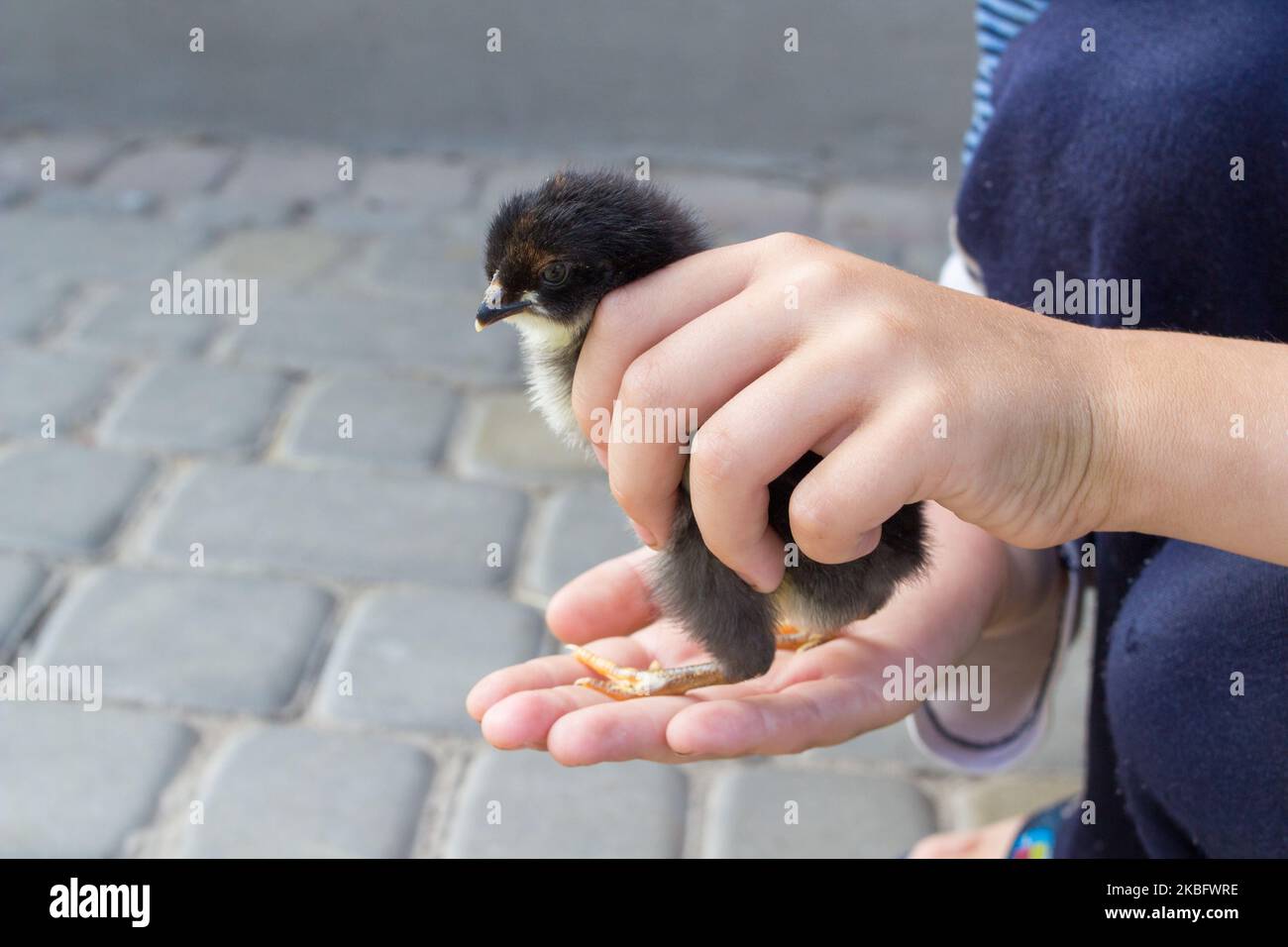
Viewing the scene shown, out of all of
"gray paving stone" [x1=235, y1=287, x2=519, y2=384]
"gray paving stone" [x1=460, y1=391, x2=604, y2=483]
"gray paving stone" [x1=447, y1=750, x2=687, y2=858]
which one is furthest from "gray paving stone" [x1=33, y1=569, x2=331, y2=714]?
"gray paving stone" [x1=235, y1=287, x2=519, y2=384]

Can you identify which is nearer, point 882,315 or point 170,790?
point 882,315

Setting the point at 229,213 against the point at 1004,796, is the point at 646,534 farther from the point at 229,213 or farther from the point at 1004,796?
the point at 229,213

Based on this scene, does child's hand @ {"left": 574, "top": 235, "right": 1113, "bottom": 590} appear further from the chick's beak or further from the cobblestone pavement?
the cobblestone pavement

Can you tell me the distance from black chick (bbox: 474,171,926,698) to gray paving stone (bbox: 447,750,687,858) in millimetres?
678

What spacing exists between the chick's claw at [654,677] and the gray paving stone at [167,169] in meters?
3.86

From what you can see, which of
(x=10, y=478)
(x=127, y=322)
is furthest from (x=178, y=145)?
(x=10, y=478)

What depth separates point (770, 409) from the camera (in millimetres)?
1253

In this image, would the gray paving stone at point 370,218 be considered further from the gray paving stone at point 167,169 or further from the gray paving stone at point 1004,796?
the gray paving stone at point 1004,796

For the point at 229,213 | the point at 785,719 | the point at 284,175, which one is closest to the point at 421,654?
the point at 785,719

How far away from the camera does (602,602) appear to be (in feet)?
6.40

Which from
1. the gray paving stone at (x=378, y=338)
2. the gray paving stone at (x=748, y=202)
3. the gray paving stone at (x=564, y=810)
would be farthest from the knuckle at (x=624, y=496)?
the gray paving stone at (x=748, y=202)

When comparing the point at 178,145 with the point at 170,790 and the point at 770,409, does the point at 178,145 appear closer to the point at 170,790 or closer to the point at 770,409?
the point at 170,790

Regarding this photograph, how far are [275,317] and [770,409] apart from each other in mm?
3134
